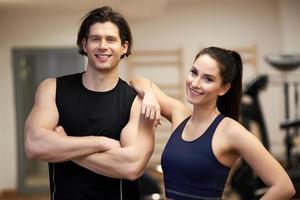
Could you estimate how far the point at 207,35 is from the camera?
262 inches

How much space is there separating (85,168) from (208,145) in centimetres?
48

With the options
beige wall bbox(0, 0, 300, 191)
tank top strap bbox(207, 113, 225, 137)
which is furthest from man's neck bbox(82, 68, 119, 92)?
beige wall bbox(0, 0, 300, 191)

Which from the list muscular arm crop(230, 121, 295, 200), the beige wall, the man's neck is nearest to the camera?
muscular arm crop(230, 121, 295, 200)

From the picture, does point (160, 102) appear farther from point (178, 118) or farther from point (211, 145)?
point (211, 145)

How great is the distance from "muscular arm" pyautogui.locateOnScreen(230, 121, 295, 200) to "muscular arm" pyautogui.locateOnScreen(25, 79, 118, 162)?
0.47 meters

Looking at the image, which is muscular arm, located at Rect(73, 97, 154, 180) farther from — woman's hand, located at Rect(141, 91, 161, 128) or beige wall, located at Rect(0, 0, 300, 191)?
beige wall, located at Rect(0, 0, 300, 191)

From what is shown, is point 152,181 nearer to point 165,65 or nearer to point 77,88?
point 77,88

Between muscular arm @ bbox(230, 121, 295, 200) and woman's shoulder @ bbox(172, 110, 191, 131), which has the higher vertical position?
woman's shoulder @ bbox(172, 110, 191, 131)

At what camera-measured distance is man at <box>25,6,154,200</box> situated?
1.73m

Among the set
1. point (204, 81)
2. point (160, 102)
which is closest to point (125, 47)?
point (160, 102)

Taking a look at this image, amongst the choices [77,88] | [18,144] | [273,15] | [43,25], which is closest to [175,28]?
[273,15]

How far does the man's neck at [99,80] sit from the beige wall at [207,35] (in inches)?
182

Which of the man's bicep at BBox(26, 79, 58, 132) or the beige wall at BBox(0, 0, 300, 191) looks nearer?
the man's bicep at BBox(26, 79, 58, 132)

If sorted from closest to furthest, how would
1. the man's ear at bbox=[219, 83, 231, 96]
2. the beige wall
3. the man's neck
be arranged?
the man's ear at bbox=[219, 83, 231, 96] < the man's neck < the beige wall
